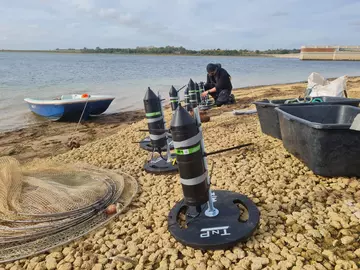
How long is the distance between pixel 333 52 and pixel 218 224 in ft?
246

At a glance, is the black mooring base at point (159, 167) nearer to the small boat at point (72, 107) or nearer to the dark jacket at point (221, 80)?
the dark jacket at point (221, 80)

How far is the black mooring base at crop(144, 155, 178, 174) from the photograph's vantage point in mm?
4410

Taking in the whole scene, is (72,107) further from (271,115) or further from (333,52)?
(333,52)

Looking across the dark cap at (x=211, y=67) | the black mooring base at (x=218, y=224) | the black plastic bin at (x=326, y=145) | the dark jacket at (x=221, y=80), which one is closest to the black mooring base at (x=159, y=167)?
the black mooring base at (x=218, y=224)

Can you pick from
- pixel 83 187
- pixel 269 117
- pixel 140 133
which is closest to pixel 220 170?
pixel 269 117

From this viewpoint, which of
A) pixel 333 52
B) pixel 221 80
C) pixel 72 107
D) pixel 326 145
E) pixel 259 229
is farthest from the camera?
pixel 333 52

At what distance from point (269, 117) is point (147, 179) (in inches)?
104

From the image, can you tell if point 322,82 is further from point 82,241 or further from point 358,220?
point 82,241

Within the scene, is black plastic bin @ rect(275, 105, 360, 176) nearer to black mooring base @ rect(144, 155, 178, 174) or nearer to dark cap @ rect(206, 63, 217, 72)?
black mooring base @ rect(144, 155, 178, 174)

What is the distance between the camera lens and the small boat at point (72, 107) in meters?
9.99

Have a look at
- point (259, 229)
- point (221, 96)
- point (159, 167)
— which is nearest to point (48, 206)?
point (159, 167)

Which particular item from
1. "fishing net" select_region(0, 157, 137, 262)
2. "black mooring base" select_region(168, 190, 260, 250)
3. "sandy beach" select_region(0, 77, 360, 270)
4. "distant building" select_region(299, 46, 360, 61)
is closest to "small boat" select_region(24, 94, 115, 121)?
"sandy beach" select_region(0, 77, 360, 270)

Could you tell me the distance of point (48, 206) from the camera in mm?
3361

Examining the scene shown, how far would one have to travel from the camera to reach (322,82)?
25.4ft
